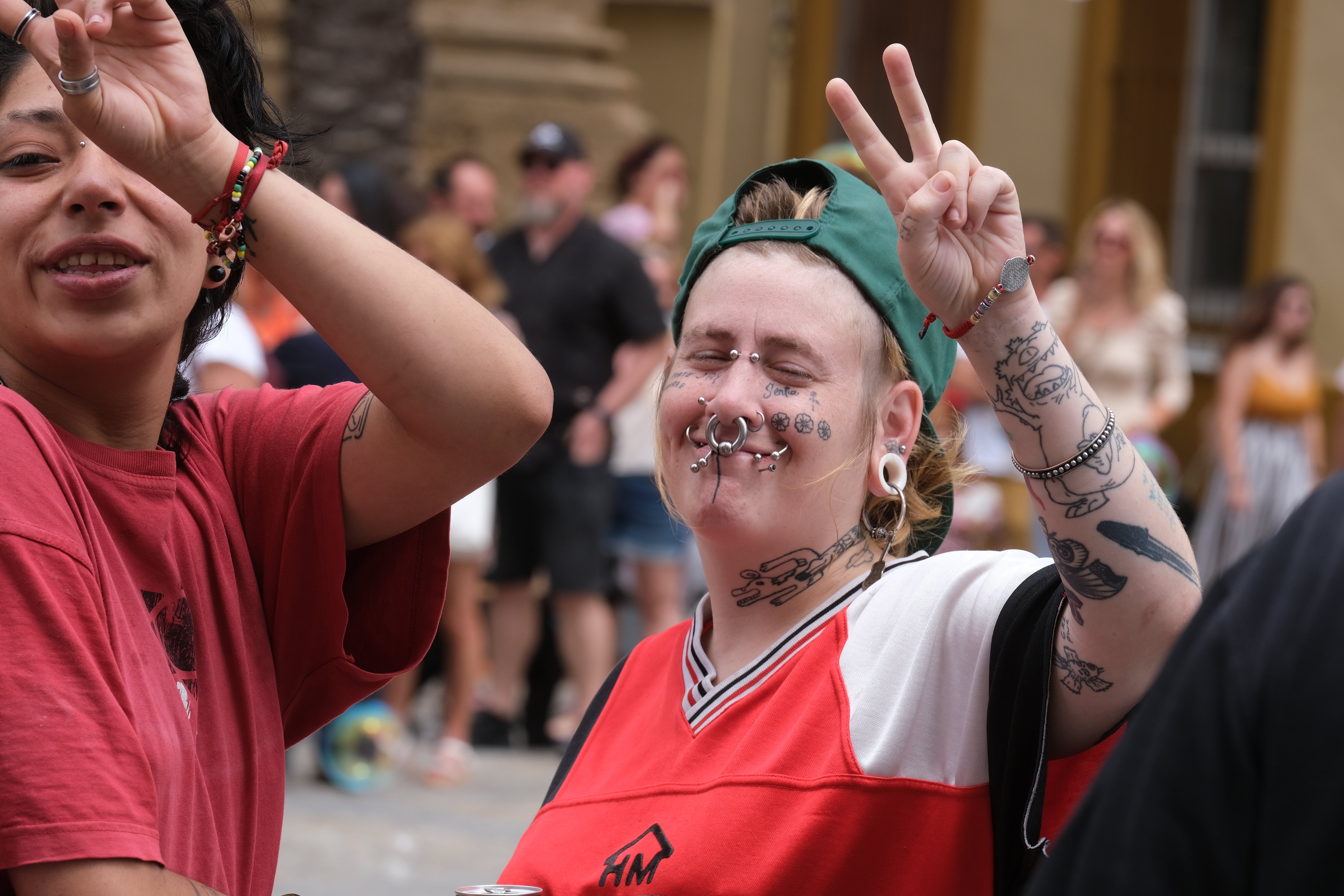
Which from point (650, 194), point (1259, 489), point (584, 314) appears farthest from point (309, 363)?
point (1259, 489)

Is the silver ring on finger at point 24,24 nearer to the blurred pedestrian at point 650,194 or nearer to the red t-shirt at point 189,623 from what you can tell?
the red t-shirt at point 189,623

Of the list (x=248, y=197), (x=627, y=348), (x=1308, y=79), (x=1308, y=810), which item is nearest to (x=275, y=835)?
(x=248, y=197)

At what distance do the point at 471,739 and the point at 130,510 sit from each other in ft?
16.1

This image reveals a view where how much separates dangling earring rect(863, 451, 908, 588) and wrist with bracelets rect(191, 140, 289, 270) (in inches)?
33.3

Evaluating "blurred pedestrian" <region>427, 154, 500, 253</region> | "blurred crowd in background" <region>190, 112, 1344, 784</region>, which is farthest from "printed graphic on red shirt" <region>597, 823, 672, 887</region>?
"blurred pedestrian" <region>427, 154, 500, 253</region>

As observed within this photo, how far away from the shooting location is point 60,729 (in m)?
1.34

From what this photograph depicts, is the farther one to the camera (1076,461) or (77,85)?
(1076,461)

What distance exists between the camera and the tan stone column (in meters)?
8.93

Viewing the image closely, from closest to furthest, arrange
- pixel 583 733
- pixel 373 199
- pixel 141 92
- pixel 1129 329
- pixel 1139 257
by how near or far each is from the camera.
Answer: pixel 141 92 → pixel 583 733 → pixel 373 199 → pixel 1129 329 → pixel 1139 257

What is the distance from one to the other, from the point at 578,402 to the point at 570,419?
0.26 feet

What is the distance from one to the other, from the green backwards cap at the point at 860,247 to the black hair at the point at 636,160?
566cm

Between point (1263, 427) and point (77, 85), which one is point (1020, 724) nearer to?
point (77, 85)

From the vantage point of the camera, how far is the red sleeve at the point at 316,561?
1.72 meters

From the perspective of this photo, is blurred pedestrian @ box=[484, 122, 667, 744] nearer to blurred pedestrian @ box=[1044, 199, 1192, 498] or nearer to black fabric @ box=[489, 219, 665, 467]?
black fabric @ box=[489, 219, 665, 467]
